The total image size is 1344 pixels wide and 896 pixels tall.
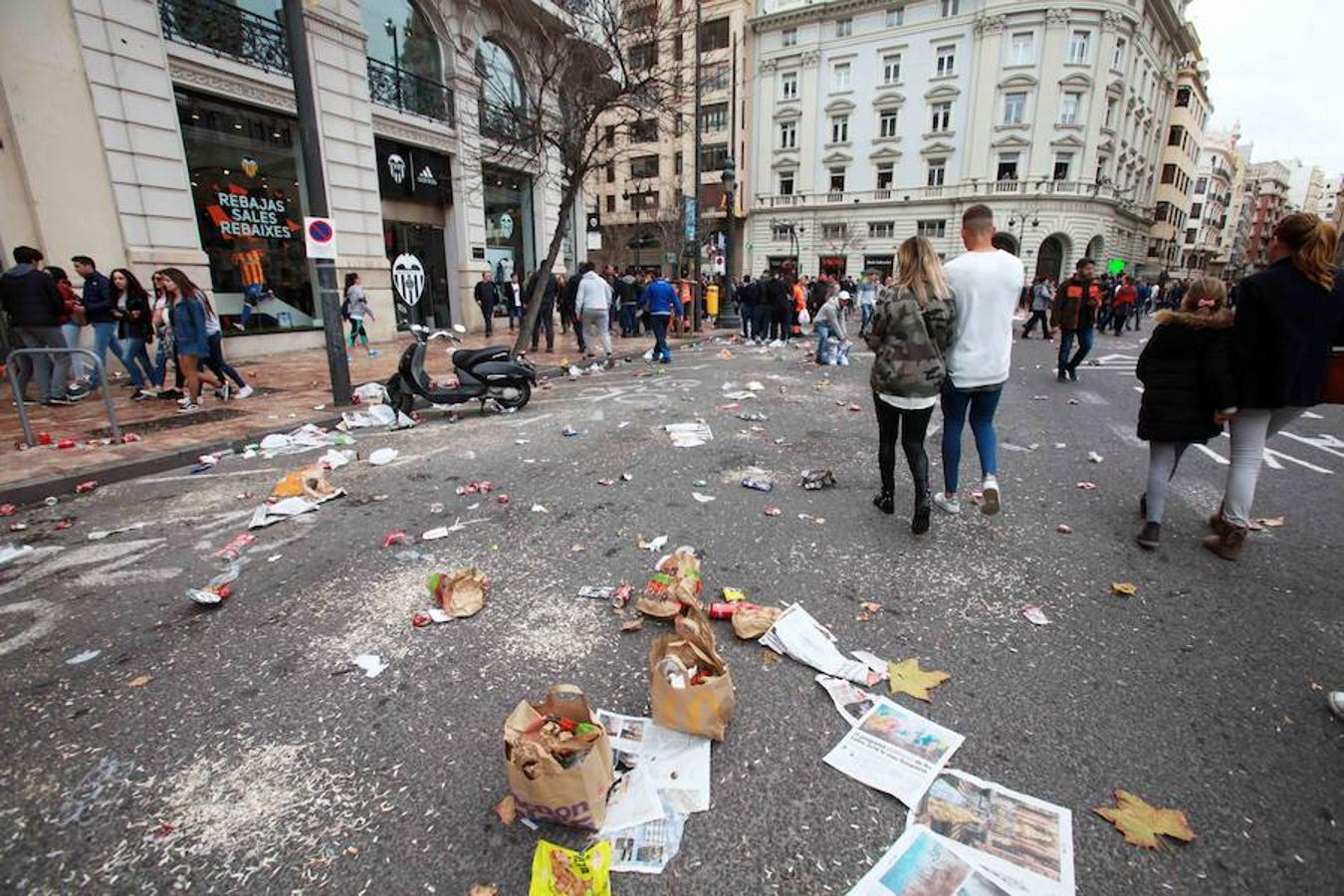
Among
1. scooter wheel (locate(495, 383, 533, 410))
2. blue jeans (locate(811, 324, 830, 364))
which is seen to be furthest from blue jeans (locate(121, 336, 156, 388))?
blue jeans (locate(811, 324, 830, 364))

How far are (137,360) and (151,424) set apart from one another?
9.63ft

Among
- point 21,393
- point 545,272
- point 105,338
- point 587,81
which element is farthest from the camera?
point 587,81

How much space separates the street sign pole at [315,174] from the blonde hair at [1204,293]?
792cm

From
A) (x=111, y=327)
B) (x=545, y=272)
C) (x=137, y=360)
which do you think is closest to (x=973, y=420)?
(x=545, y=272)

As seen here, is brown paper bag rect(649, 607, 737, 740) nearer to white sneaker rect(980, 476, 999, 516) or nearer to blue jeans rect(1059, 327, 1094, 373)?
white sneaker rect(980, 476, 999, 516)

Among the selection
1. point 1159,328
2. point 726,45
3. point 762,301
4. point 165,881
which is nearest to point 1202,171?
point 726,45

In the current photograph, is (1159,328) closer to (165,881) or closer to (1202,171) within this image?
(165,881)

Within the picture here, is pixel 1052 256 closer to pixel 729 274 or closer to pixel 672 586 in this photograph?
pixel 729 274

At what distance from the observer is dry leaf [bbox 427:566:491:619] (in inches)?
125

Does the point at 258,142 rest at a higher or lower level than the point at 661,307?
higher

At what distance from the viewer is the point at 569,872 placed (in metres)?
1.67

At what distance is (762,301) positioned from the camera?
16750 mm

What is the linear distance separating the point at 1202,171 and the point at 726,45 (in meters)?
66.6

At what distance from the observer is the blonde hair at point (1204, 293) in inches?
142
